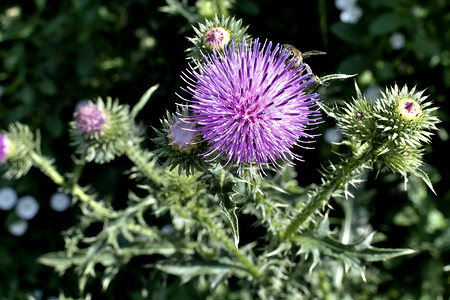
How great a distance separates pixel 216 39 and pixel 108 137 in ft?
3.71

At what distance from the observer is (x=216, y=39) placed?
2537mm

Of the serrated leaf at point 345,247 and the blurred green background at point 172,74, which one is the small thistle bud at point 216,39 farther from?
the blurred green background at point 172,74

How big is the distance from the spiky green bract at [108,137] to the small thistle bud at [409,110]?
1.80 m

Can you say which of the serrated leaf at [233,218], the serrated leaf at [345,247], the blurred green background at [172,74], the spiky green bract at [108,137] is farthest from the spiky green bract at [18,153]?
the serrated leaf at [345,247]

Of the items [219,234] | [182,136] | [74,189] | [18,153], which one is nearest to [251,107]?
[182,136]

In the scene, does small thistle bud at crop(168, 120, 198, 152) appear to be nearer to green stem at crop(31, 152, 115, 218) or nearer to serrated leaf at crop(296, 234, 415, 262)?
serrated leaf at crop(296, 234, 415, 262)

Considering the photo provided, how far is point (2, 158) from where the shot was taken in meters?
3.47

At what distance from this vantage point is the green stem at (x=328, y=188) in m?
2.52

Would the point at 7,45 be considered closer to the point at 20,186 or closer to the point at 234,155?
the point at 20,186

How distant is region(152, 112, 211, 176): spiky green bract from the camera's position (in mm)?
2484

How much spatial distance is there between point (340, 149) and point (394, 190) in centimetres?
74

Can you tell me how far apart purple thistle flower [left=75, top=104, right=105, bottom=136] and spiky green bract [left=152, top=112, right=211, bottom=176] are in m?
0.77

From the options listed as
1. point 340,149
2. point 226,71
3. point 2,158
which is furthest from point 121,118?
point 340,149

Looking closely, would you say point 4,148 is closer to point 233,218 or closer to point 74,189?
point 74,189
